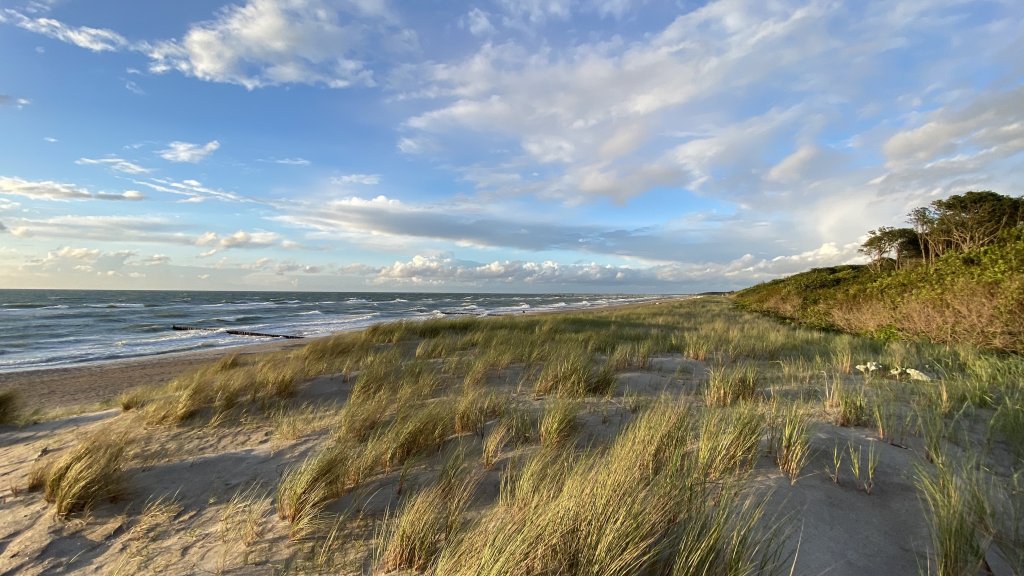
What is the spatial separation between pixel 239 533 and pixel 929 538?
442cm

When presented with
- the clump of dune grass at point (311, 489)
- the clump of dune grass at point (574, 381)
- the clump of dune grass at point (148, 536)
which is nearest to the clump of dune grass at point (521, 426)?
the clump of dune grass at point (574, 381)

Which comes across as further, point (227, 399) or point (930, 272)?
point (930, 272)

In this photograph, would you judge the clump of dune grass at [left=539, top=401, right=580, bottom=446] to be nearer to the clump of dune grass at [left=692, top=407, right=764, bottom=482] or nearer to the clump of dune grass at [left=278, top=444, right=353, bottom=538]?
the clump of dune grass at [left=692, top=407, right=764, bottom=482]

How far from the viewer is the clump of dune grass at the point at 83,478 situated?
3695mm

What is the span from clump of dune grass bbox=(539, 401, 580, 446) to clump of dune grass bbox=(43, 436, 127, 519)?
381 cm

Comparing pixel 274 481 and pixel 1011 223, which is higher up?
pixel 1011 223

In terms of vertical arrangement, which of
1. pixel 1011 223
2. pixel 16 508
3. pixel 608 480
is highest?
pixel 1011 223

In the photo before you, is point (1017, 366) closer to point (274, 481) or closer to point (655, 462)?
point (655, 462)

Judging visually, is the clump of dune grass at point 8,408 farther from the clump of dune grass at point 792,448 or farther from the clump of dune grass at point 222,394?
the clump of dune grass at point 792,448

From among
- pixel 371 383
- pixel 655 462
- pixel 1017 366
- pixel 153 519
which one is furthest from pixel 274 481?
pixel 1017 366

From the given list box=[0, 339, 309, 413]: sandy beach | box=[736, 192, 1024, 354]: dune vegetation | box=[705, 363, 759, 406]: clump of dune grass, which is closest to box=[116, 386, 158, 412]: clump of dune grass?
box=[0, 339, 309, 413]: sandy beach

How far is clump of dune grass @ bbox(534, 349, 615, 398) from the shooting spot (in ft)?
19.9

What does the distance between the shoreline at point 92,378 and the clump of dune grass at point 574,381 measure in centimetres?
851

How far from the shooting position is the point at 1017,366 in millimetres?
6066
